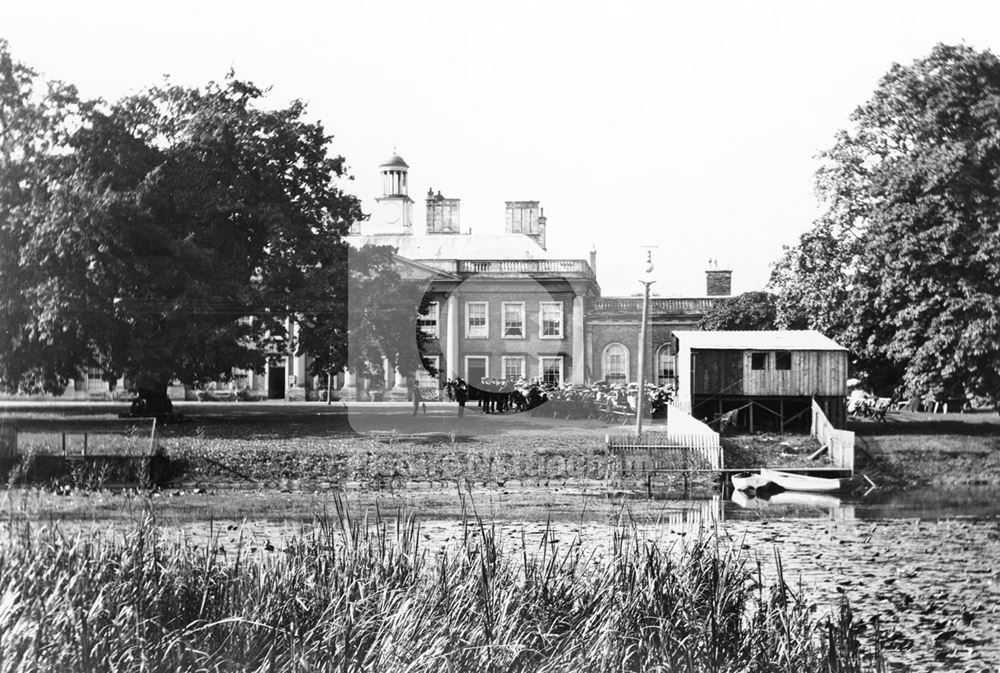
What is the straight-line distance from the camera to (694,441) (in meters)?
6.13

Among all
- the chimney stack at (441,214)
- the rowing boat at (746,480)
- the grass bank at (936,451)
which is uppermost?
the chimney stack at (441,214)

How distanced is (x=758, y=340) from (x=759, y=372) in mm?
178

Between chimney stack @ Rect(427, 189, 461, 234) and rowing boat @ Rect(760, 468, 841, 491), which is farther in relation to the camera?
rowing boat @ Rect(760, 468, 841, 491)

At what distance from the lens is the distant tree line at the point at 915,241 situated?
17.4ft

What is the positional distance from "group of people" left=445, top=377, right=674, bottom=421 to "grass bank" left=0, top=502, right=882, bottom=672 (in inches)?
50.7

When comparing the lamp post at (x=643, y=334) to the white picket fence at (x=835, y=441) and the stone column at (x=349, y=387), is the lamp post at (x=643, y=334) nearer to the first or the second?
the white picket fence at (x=835, y=441)

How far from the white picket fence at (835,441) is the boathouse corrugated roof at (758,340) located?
538mm

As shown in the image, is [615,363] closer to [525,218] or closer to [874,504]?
[525,218]

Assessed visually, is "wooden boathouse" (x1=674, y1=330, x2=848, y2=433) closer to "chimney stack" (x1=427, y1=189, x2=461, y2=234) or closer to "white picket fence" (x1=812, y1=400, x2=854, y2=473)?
"white picket fence" (x1=812, y1=400, x2=854, y2=473)

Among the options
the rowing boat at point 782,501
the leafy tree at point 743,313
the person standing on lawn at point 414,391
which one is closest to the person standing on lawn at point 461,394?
the person standing on lawn at point 414,391

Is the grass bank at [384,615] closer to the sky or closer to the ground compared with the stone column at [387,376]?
closer to the ground

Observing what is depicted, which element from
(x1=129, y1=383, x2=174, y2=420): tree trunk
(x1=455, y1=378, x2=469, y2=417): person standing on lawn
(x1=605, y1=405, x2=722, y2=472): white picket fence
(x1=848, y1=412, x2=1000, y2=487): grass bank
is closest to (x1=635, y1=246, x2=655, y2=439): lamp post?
(x1=605, y1=405, x2=722, y2=472): white picket fence

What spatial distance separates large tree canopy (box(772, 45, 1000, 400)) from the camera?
530cm

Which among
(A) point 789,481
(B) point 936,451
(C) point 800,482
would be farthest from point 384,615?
(B) point 936,451
